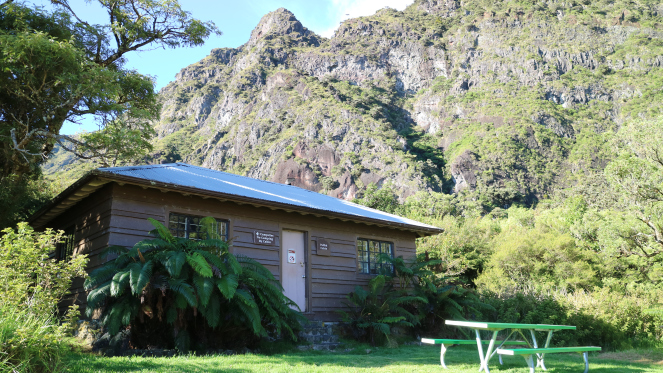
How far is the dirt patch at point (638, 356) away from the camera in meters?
9.18

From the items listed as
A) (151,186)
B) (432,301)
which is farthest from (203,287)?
(432,301)

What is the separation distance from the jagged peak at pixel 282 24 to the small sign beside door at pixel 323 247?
119519mm

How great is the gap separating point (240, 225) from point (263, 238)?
688 millimetres

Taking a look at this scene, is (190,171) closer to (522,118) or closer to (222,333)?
(222,333)

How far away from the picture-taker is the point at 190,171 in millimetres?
12883

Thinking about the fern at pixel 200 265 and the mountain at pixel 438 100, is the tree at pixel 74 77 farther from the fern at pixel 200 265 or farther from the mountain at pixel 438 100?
the mountain at pixel 438 100

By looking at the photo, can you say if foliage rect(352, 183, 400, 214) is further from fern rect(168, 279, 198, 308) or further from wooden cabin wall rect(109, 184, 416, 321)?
fern rect(168, 279, 198, 308)

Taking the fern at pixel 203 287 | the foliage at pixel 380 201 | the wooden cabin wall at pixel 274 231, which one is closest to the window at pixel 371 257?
the wooden cabin wall at pixel 274 231

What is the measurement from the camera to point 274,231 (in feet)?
38.2

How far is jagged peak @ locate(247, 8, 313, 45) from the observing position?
124875 mm

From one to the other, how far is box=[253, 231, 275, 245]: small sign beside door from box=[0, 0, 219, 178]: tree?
4.91 metres

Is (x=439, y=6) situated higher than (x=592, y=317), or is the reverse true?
(x=439, y=6)

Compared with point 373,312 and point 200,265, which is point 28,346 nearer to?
point 200,265

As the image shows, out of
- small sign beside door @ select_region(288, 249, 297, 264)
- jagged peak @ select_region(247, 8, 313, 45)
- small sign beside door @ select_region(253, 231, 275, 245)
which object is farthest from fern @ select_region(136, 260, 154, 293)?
jagged peak @ select_region(247, 8, 313, 45)
